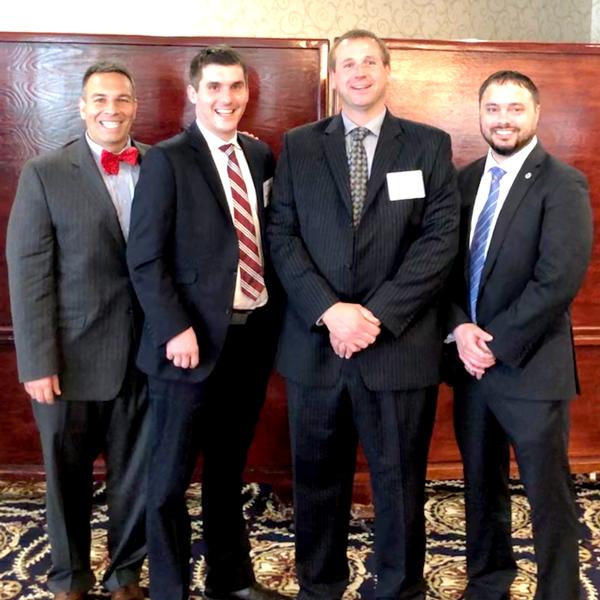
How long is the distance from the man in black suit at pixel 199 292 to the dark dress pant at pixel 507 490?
2.27 ft

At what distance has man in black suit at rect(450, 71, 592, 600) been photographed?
86.0 inches

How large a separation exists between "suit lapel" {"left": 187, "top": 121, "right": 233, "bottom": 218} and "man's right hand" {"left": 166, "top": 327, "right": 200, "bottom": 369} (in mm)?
369

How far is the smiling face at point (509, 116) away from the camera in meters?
2.28

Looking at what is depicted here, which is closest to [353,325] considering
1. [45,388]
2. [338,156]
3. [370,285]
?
[370,285]

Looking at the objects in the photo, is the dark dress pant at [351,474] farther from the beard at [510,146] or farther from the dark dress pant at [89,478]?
the beard at [510,146]

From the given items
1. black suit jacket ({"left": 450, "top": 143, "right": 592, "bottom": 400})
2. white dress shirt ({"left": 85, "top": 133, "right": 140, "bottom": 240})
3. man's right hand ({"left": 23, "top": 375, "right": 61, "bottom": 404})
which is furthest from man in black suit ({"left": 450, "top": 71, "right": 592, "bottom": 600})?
man's right hand ({"left": 23, "top": 375, "right": 61, "bottom": 404})

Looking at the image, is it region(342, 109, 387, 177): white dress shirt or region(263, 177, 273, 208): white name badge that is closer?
region(342, 109, 387, 177): white dress shirt

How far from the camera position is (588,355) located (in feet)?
10.6

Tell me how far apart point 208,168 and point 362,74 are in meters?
0.52

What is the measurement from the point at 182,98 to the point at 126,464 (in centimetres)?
140

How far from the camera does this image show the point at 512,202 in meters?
2.24

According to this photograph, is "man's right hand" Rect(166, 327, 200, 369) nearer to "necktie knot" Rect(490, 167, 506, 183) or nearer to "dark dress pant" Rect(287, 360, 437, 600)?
"dark dress pant" Rect(287, 360, 437, 600)

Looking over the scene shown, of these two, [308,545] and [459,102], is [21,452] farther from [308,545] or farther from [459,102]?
[459,102]

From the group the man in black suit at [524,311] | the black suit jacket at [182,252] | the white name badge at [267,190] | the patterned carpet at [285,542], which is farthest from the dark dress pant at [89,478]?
the man in black suit at [524,311]
